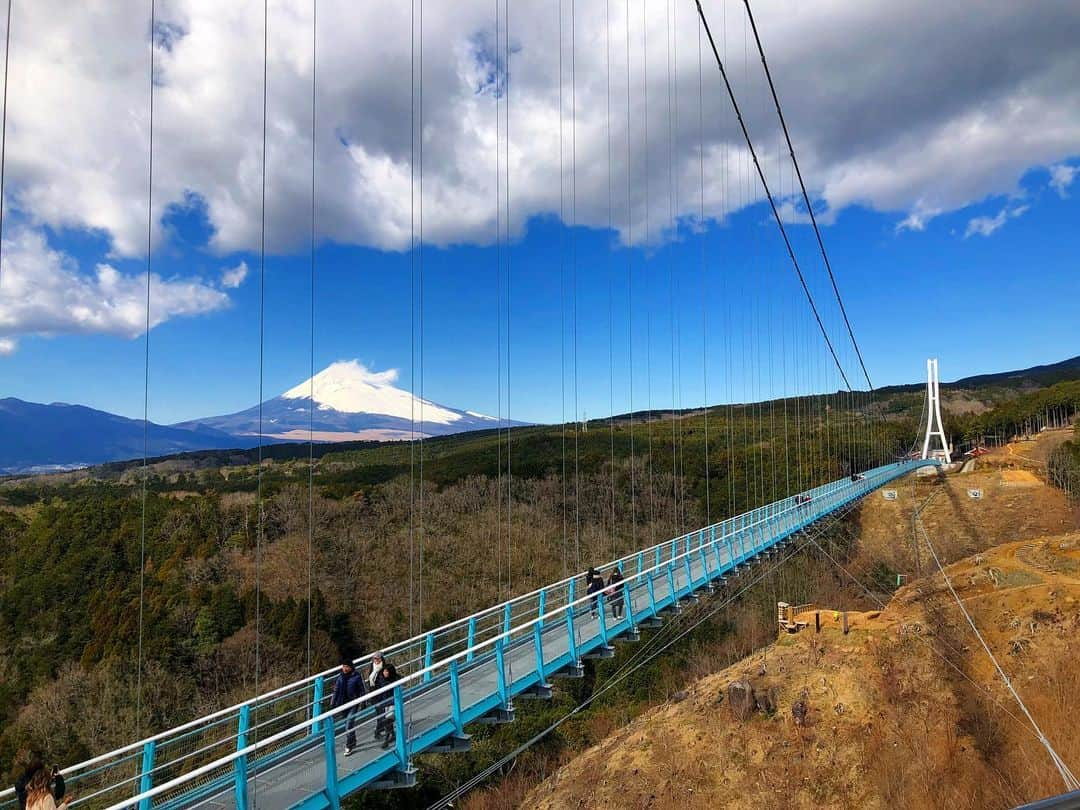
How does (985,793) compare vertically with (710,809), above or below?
above

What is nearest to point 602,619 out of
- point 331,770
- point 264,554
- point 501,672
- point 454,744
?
point 501,672

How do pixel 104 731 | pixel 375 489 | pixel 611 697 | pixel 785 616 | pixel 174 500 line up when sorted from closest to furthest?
pixel 104 731
pixel 785 616
pixel 611 697
pixel 174 500
pixel 375 489

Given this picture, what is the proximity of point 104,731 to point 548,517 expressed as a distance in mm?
22955

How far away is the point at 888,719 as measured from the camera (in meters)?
19.2

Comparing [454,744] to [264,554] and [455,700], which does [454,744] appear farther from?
[264,554]

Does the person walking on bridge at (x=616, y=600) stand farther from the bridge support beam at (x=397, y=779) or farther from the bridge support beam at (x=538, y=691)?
the bridge support beam at (x=397, y=779)

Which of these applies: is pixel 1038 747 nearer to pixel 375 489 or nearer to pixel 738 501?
pixel 738 501

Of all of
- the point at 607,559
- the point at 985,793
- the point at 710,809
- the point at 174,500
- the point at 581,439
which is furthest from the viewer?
the point at 581,439

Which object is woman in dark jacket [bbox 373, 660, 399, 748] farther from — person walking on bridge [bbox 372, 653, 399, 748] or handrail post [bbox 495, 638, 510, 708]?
handrail post [bbox 495, 638, 510, 708]

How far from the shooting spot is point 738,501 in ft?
143

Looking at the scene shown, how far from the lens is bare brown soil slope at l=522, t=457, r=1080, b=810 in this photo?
17.3 m

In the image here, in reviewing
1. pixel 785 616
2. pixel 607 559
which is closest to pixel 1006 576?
pixel 785 616

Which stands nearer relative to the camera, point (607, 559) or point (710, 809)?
point (710, 809)

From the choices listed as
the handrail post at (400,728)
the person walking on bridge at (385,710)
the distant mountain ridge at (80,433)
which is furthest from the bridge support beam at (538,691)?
the distant mountain ridge at (80,433)
